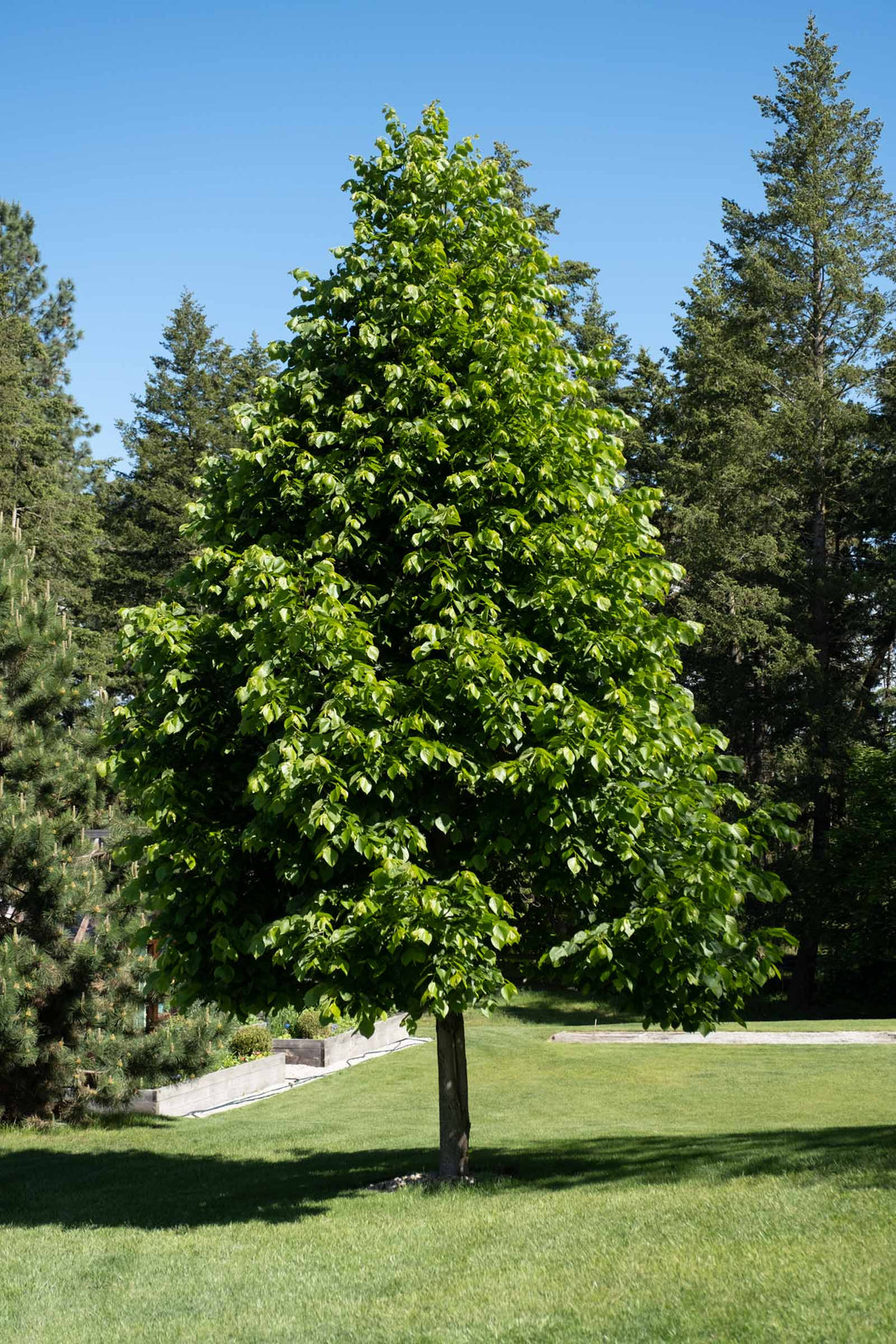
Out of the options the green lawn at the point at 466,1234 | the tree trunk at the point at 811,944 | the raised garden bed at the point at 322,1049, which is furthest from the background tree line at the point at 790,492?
the green lawn at the point at 466,1234

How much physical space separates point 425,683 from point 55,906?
6916 millimetres

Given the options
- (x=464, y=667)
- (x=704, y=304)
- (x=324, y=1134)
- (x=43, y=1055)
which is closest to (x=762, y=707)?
(x=704, y=304)

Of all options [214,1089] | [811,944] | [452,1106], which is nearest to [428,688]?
[452,1106]

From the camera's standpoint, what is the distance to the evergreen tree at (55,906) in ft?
41.2

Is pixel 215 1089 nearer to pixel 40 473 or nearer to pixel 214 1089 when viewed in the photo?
pixel 214 1089

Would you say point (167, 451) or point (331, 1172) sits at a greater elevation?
point (167, 451)

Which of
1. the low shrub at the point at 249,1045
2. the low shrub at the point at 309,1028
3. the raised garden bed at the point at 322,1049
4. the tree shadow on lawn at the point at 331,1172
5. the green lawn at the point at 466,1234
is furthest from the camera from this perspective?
the low shrub at the point at 309,1028

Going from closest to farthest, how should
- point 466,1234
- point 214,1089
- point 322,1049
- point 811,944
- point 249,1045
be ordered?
point 466,1234, point 214,1089, point 249,1045, point 322,1049, point 811,944

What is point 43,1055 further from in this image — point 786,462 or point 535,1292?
point 786,462

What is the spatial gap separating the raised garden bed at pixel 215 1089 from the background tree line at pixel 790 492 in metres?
14.0

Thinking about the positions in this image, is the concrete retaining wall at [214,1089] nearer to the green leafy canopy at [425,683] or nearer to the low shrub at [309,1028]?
the low shrub at [309,1028]

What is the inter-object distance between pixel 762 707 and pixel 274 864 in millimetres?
27715

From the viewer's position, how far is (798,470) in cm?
3241

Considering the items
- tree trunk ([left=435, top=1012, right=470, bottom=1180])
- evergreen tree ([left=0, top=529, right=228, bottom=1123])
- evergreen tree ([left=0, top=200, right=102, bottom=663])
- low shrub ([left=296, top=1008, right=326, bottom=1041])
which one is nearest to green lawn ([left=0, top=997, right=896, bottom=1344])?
tree trunk ([left=435, top=1012, right=470, bottom=1180])
